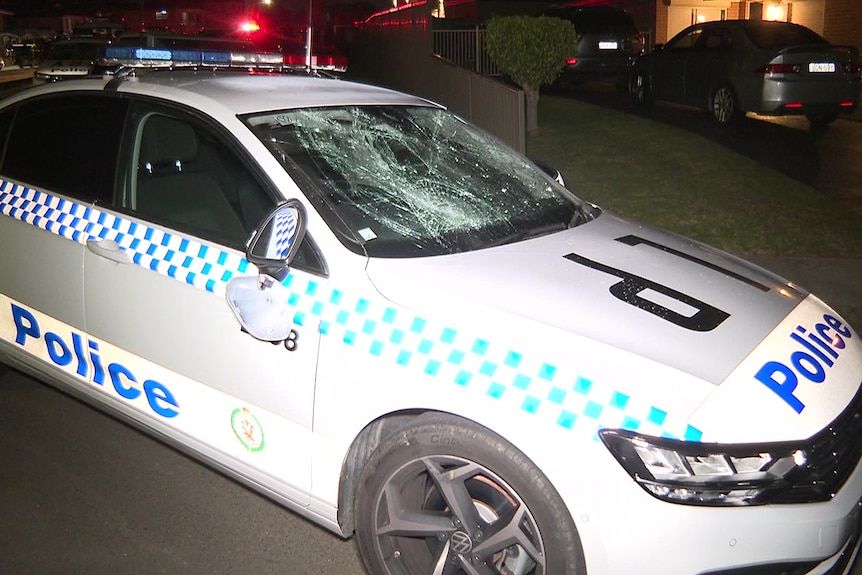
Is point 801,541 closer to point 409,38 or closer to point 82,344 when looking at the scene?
point 82,344

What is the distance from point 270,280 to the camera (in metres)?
2.99

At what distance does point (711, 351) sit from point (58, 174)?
9.51 ft

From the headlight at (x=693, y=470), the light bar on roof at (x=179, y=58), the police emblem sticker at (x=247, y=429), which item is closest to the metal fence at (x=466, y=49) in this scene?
the light bar on roof at (x=179, y=58)

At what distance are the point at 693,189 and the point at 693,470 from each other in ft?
23.4

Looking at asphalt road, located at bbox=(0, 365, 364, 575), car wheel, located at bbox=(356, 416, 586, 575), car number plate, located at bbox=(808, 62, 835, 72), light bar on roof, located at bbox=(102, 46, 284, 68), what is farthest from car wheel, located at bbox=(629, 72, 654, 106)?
car wheel, located at bbox=(356, 416, 586, 575)

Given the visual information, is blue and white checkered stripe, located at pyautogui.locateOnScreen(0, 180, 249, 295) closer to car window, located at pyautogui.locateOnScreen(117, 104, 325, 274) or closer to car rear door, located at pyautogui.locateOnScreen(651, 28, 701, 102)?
car window, located at pyautogui.locateOnScreen(117, 104, 325, 274)

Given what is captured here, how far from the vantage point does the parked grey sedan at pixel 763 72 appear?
11.2m

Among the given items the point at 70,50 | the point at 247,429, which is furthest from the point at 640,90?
the point at 247,429

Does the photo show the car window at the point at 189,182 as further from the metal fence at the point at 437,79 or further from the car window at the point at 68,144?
the metal fence at the point at 437,79

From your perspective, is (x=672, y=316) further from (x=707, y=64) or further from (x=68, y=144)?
(x=707, y=64)

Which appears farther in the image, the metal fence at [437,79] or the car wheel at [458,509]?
the metal fence at [437,79]

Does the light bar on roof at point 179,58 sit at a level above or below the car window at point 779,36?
below

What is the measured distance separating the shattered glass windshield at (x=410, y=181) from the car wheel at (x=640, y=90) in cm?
1031

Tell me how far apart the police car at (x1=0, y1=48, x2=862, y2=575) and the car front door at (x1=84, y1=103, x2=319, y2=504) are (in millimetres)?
11
